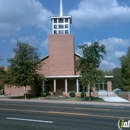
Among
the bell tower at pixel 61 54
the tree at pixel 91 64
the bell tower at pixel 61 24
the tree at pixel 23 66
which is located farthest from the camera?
the bell tower at pixel 61 24

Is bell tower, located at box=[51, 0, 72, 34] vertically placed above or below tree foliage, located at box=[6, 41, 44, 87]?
above

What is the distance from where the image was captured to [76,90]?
148 ft

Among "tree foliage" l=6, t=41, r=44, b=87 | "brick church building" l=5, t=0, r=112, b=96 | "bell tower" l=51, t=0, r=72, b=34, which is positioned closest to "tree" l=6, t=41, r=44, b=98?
"tree foliage" l=6, t=41, r=44, b=87

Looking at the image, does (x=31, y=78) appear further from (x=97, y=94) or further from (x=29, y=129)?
(x=29, y=129)

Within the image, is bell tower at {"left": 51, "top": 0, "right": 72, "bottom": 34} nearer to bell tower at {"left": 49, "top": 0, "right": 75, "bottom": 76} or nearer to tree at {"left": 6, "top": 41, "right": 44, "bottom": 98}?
bell tower at {"left": 49, "top": 0, "right": 75, "bottom": 76}

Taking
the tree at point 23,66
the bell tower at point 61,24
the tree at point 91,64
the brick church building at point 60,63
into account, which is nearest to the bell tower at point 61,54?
the brick church building at point 60,63

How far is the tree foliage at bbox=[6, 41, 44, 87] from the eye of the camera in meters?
37.0

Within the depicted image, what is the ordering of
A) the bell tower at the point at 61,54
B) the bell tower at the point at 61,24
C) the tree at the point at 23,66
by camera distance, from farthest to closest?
the bell tower at the point at 61,24
the bell tower at the point at 61,54
the tree at the point at 23,66

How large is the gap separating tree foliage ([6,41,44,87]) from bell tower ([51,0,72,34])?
10.1m

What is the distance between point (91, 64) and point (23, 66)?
11505 mm

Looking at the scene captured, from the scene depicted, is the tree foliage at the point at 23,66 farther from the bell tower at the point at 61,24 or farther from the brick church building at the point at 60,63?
the bell tower at the point at 61,24

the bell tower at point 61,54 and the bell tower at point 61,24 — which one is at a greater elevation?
the bell tower at point 61,24

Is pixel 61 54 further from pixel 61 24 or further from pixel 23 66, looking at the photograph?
pixel 23 66

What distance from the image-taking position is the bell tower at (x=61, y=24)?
4769 centimetres
